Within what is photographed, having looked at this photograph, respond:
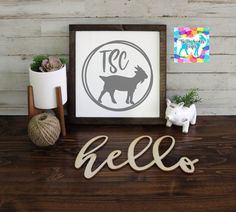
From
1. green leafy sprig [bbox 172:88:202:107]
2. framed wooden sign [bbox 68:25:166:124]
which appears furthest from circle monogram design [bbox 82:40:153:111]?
green leafy sprig [bbox 172:88:202:107]

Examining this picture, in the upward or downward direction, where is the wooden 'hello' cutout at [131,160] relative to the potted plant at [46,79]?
downward

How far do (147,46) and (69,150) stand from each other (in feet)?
1.46

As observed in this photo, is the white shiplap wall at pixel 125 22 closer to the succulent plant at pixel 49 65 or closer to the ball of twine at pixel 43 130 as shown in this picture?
the succulent plant at pixel 49 65

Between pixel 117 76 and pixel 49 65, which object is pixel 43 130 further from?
pixel 117 76

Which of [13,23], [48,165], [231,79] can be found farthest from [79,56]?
[231,79]

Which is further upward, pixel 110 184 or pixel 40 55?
pixel 40 55

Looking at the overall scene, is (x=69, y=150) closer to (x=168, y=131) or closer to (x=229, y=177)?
(x=168, y=131)

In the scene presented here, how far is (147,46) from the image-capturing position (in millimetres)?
1173

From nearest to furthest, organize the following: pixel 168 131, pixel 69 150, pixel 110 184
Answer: pixel 110 184 → pixel 69 150 → pixel 168 131

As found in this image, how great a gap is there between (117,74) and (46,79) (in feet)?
0.83

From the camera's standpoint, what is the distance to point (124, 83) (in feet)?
3.87

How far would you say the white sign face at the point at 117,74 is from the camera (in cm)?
117

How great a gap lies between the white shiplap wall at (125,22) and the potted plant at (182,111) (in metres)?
0.09

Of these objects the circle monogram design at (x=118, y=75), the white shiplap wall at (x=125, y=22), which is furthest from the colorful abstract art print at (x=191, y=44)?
the circle monogram design at (x=118, y=75)
